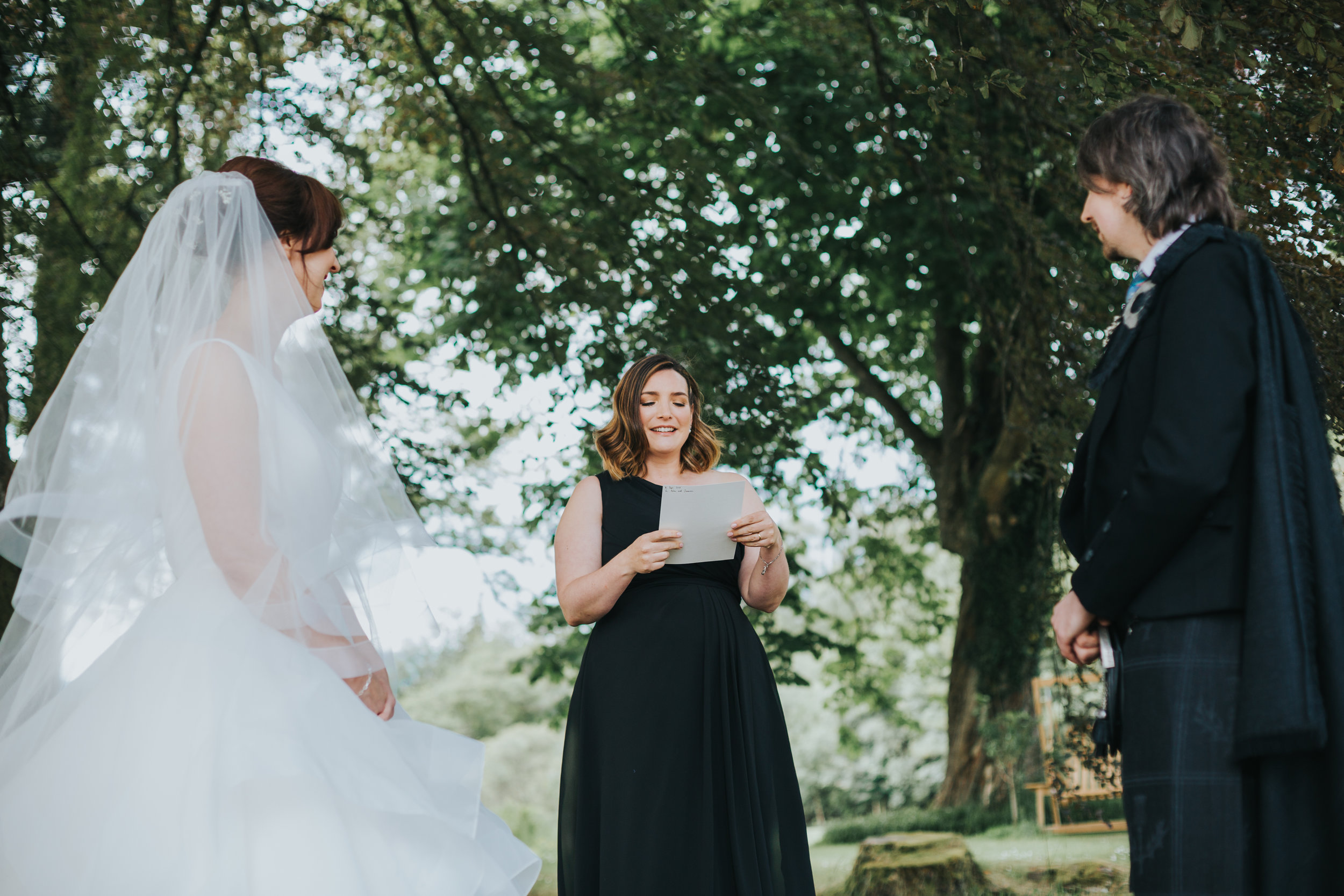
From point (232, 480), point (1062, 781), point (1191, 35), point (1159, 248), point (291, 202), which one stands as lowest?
point (1062, 781)

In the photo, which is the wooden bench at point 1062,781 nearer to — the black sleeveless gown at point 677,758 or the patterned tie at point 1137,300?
the black sleeveless gown at point 677,758

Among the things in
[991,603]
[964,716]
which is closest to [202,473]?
[991,603]

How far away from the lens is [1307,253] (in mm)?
3717

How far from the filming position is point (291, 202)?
247cm

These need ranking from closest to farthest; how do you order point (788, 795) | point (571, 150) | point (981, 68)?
point (788, 795) < point (981, 68) < point (571, 150)

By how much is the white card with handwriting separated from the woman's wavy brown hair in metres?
0.59

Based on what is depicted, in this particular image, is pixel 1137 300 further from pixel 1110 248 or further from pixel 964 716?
pixel 964 716

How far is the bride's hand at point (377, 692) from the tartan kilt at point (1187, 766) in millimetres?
1533

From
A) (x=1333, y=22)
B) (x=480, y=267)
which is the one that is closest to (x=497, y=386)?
(x=480, y=267)

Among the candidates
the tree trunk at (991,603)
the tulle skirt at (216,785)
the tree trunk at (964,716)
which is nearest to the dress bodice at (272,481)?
the tulle skirt at (216,785)

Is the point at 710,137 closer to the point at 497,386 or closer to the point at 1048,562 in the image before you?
the point at 497,386

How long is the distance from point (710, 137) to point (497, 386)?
2895 millimetres

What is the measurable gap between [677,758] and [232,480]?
5.84 ft

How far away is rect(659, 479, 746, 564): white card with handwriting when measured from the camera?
324cm
